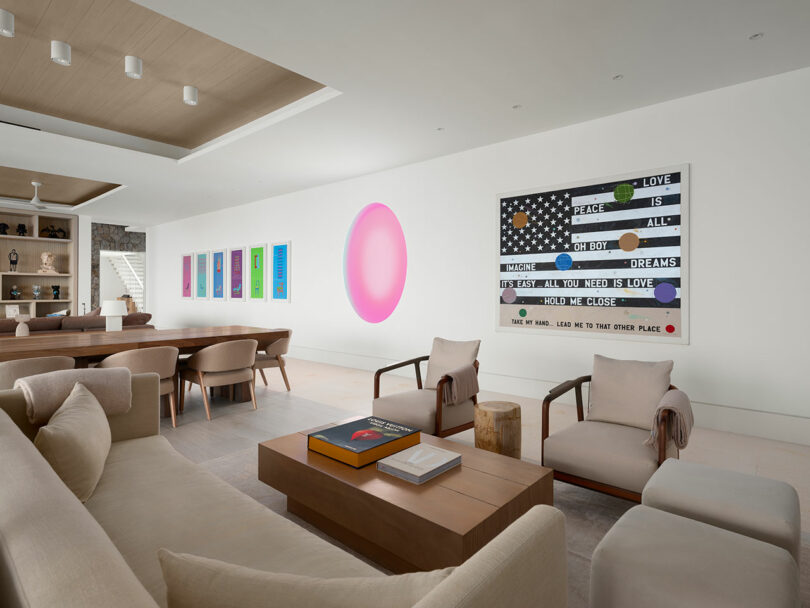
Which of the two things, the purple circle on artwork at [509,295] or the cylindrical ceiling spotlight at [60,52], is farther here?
the purple circle on artwork at [509,295]

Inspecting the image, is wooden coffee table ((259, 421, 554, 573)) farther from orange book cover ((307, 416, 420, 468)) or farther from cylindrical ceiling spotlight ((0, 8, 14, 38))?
cylindrical ceiling spotlight ((0, 8, 14, 38))

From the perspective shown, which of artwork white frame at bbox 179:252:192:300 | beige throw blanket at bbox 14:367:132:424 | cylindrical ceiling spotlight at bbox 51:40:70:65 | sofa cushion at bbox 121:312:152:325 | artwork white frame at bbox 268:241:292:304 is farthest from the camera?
artwork white frame at bbox 179:252:192:300

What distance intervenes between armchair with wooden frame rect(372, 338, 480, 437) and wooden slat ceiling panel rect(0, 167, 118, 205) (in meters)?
7.41

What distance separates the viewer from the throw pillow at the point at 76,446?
5.25 ft

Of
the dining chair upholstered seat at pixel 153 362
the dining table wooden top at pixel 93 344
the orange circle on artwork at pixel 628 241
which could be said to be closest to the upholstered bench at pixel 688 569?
the orange circle on artwork at pixel 628 241

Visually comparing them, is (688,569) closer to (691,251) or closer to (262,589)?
(262,589)

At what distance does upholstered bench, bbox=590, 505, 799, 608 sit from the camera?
49.6 inches

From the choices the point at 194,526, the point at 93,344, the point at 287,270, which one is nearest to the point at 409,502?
the point at 194,526

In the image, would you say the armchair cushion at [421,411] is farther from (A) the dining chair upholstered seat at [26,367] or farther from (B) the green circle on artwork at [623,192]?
(B) the green circle on artwork at [623,192]

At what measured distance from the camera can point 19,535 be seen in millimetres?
809

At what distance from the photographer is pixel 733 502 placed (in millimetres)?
1675

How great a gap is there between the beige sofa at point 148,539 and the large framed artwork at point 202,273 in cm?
830

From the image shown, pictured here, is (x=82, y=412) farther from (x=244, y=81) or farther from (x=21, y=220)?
(x=21, y=220)

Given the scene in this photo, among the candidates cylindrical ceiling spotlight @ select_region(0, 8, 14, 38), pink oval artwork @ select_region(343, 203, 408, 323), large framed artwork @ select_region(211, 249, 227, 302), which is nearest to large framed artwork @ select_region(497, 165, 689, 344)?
pink oval artwork @ select_region(343, 203, 408, 323)
